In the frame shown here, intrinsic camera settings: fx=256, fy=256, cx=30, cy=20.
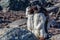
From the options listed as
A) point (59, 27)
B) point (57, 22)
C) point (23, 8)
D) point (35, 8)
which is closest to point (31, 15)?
point (35, 8)

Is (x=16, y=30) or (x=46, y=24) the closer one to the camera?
(x=16, y=30)

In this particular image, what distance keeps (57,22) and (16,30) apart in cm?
1271

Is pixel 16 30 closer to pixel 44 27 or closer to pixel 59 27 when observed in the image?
pixel 44 27

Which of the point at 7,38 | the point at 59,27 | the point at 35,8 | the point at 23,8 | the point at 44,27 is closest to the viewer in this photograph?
the point at 7,38

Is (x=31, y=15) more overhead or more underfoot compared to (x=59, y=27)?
more overhead

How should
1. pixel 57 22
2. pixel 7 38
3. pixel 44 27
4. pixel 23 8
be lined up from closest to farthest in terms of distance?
pixel 7 38
pixel 44 27
pixel 57 22
pixel 23 8

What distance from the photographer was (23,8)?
30.5 m

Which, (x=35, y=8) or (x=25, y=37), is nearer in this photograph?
(x=25, y=37)

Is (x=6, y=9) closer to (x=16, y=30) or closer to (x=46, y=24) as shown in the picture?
(x=46, y=24)

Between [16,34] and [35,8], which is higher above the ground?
[35,8]

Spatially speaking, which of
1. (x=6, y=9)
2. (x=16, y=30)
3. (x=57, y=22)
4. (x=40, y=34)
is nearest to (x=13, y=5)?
(x=6, y=9)

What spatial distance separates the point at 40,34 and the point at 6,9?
70.6 ft

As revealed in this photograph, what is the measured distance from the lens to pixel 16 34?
608 centimetres

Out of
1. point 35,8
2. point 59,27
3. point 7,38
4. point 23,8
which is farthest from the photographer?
point 23,8
